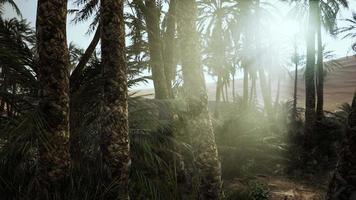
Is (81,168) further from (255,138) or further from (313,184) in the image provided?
(255,138)

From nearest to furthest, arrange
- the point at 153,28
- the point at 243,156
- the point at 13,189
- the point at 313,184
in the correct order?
the point at 13,189 → the point at 153,28 → the point at 313,184 → the point at 243,156

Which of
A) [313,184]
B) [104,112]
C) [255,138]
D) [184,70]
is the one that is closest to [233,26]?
[255,138]

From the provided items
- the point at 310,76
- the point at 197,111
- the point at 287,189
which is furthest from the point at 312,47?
the point at 197,111

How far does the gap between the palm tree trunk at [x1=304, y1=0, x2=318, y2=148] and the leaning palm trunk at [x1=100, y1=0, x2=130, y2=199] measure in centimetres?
1342

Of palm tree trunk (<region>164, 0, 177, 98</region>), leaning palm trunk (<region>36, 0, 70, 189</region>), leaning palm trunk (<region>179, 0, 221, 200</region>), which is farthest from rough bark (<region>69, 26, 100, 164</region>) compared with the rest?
palm tree trunk (<region>164, 0, 177, 98</region>)

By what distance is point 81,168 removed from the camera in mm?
5184

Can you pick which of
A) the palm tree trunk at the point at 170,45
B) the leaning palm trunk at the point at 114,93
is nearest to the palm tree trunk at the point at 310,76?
the palm tree trunk at the point at 170,45

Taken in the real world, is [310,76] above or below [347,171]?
above

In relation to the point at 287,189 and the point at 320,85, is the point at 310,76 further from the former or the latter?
the point at 287,189

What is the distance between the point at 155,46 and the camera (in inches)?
395

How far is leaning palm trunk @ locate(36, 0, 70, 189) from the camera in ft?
14.5

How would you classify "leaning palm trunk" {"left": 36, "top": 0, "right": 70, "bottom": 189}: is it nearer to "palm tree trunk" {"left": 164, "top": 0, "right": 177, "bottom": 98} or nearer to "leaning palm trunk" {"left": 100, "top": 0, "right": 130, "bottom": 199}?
"leaning palm trunk" {"left": 100, "top": 0, "right": 130, "bottom": 199}

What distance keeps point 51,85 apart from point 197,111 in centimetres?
317

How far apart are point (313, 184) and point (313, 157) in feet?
9.57
